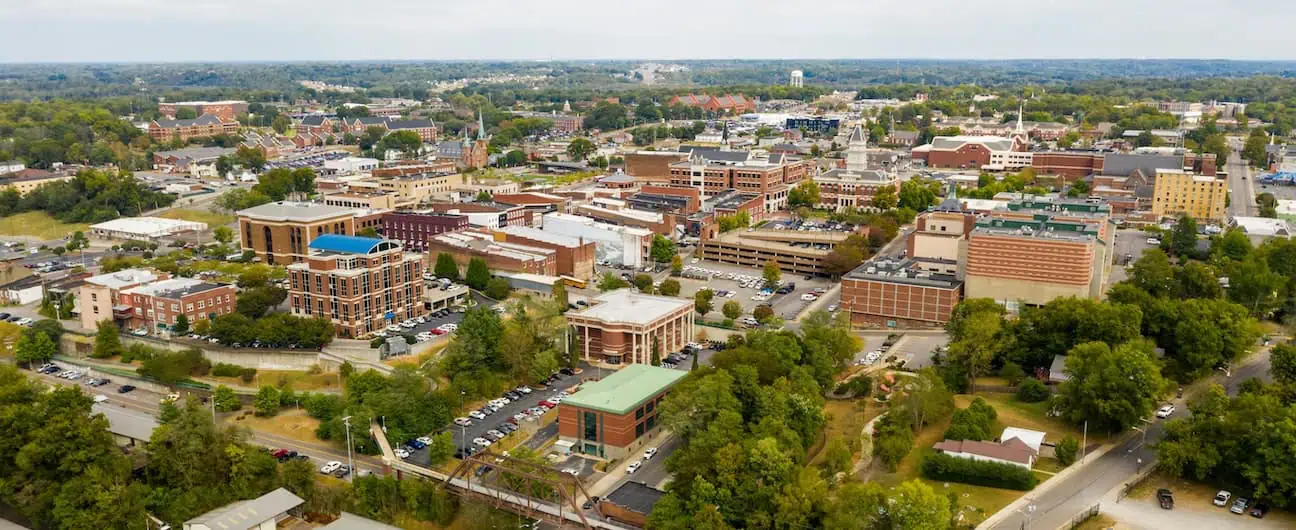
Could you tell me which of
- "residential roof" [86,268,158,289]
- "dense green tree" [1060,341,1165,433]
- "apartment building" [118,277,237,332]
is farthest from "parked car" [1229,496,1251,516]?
"residential roof" [86,268,158,289]

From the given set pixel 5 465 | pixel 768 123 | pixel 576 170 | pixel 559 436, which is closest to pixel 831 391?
pixel 559 436

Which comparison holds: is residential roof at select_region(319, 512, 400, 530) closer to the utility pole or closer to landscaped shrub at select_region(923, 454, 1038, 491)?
the utility pole

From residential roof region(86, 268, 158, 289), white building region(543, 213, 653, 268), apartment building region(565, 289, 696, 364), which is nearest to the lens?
apartment building region(565, 289, 696, 364)

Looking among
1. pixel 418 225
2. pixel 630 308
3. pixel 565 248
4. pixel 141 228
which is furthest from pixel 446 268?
pixel 141 228

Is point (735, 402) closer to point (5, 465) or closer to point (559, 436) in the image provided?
point (559, 436)

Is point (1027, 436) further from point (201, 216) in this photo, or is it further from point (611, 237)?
point (201, 216)

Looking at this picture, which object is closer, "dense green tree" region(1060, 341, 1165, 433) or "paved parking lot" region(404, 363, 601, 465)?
"dense green tree" region(1060, 341, 1165, 433)
